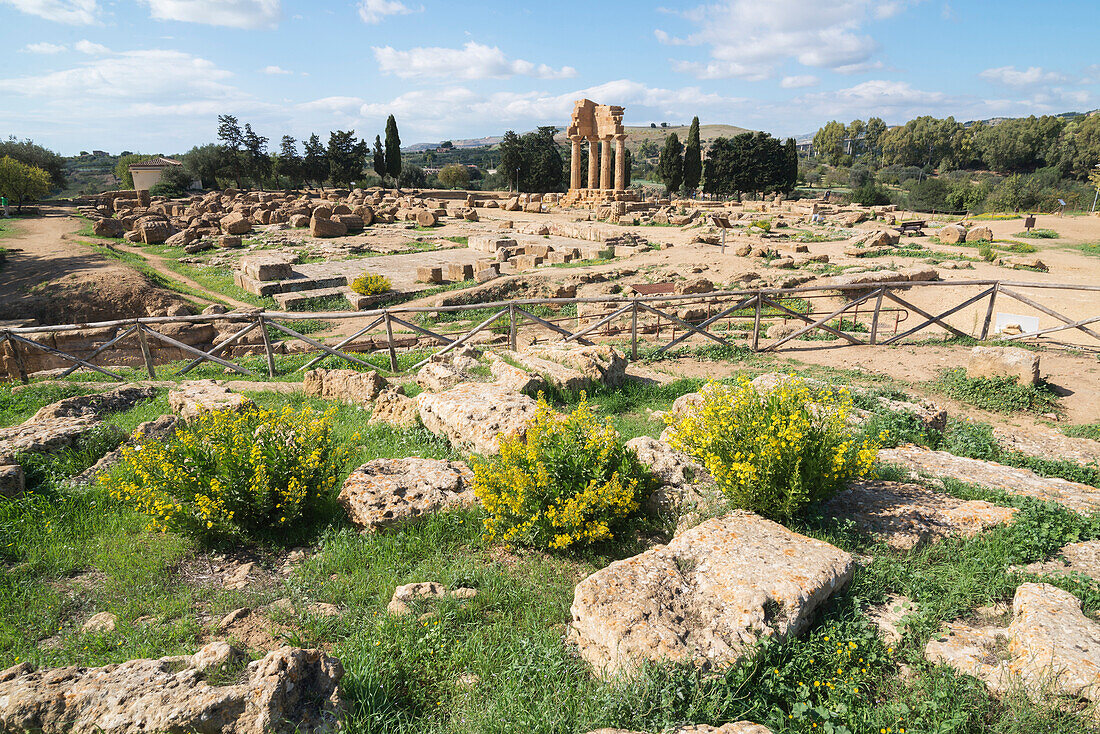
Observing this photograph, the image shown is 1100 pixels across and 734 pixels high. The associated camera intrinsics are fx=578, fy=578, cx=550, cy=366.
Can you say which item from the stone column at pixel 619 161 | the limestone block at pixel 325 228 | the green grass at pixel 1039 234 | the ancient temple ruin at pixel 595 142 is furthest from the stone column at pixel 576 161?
the green grass at pixel 1039 234

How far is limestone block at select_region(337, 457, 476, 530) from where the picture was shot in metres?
4.68

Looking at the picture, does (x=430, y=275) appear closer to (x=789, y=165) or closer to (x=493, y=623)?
(x=493, y=623)

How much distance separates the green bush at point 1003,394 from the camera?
333 inches

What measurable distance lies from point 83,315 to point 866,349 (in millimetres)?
20736

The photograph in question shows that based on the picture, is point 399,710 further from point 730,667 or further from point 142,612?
point 142,612

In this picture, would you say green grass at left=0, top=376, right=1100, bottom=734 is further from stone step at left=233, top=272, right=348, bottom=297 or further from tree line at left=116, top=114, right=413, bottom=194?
tree line at left=116, top=114, right=413, bottom=194

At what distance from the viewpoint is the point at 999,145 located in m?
80.9

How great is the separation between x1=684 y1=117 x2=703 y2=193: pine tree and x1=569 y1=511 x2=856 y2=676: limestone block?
195ft

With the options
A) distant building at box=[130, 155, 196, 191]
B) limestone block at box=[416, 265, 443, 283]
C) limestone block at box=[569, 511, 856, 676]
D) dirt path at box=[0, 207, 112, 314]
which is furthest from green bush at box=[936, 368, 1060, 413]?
distant building at box=[130, 155, 196, 191]

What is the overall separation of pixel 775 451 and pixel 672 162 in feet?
195

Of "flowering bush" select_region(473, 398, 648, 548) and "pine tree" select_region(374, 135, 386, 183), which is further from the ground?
"pine tree" select_region(374, 135, 386, 183)

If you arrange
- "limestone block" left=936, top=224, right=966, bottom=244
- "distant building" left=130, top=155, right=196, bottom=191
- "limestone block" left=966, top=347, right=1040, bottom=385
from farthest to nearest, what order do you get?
"distant building" left=130, top=155, right=196, bottom=191, "limestone block" left=936, top=224, right=966, bottom=244, "limestone block" left=966, top=347, right=1040, bottom=385

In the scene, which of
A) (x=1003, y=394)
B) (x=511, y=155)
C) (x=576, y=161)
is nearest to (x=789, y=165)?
(x=576, y=161)

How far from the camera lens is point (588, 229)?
3241cm
